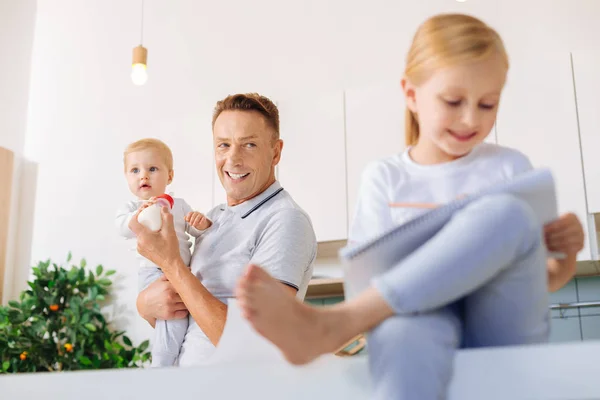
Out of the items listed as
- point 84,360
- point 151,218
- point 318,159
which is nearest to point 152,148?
point 151,218

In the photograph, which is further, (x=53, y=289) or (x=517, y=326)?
(x=53, y=289)

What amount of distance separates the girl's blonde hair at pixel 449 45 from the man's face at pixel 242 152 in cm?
61

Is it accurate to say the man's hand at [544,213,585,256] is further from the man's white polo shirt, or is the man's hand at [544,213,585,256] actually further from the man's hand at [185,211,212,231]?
the man's hand at [185,211,212,231]

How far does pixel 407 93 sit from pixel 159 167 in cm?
115

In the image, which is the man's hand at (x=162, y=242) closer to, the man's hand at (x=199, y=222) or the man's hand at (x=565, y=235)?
the man's hand at (x=199, y=222)

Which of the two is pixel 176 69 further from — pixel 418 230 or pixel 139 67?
pixel 418 230

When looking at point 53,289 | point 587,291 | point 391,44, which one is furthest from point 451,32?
point 53,289

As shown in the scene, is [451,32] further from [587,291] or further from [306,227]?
[587,291]

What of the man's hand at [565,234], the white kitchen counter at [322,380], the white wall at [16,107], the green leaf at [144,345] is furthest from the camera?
the white wall at [16,107]

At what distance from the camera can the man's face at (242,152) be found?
1.53 metres

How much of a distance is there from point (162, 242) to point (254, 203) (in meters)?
0.20

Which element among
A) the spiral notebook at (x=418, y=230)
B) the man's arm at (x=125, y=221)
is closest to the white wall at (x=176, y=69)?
the man's arm at (x=125, y=221)

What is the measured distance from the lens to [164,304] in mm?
1512

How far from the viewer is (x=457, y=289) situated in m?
0.77
